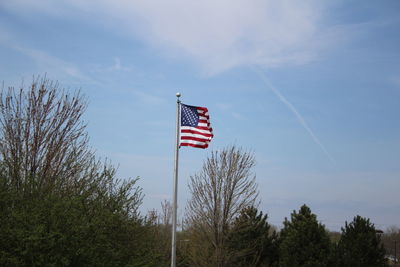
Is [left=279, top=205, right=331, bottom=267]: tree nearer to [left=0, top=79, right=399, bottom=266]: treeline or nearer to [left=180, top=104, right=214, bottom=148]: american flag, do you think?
[left=0, top=79, right=399, bottom=266]: treeline

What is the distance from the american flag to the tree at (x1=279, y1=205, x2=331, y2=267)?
1035 centimetres

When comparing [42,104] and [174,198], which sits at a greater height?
[42,104]

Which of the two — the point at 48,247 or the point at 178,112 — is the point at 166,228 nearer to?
the point at 178,112

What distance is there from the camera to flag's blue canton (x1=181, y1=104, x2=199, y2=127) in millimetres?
13727

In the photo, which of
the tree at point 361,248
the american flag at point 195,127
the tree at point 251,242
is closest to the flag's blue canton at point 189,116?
the american flag at point 195,127

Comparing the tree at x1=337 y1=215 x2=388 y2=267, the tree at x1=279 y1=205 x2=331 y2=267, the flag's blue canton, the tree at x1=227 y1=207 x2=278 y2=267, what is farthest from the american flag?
the tree at x1=337 y1=215 x2=388 y2=267

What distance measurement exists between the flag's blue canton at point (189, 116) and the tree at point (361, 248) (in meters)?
12.2

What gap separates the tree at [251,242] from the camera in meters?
22.3

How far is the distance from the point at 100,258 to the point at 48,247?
190 cm

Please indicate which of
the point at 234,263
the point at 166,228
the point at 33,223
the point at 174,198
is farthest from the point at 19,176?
the point at 166,228

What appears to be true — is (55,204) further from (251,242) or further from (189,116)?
(251,242)

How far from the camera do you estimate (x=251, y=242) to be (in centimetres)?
2331

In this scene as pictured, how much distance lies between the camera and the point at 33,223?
34.2ft

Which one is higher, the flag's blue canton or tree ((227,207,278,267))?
the flag's blue canton
